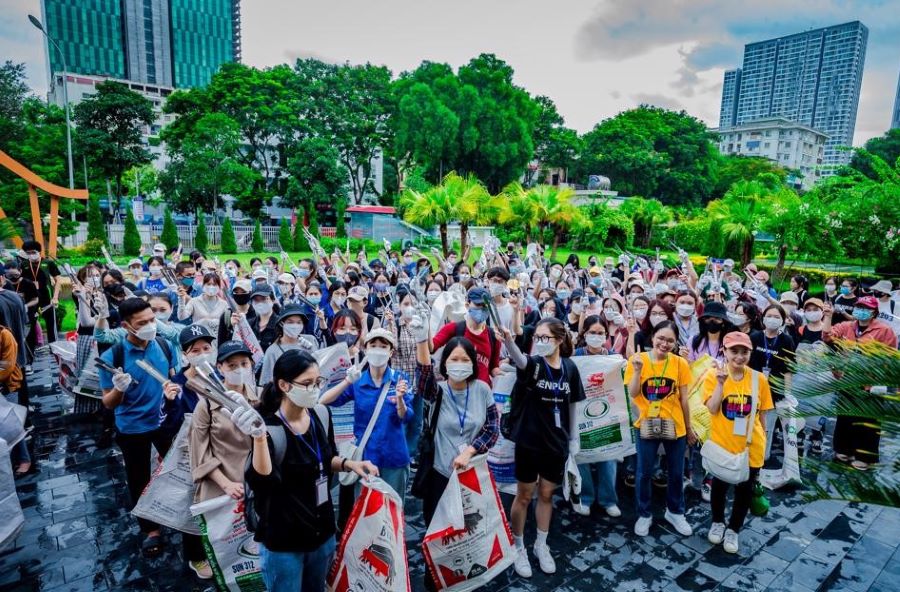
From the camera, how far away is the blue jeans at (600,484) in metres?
4.79

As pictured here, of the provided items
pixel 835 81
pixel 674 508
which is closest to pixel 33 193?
pixel 674 508

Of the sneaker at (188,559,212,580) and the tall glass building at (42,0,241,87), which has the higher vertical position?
the tall glass building at (42,0,241,87)

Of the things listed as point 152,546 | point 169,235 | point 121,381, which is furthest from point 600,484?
point 169,235

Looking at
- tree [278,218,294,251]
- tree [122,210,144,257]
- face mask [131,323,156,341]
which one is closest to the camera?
face mask [131,323,156,341]

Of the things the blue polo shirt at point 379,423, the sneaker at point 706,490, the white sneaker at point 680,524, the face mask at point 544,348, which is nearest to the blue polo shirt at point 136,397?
the blue polo shirt at point 379,423

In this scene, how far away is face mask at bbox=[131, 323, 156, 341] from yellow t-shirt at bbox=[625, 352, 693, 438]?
3.90m

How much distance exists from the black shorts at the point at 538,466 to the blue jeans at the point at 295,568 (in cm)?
150

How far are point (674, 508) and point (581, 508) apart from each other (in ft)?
2.58

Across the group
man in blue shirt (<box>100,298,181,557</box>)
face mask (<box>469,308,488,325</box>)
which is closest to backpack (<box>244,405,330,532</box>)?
man in blue shirt (<box>100,298,181,557</box>)

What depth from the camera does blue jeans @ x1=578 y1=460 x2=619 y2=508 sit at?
15.7 feet

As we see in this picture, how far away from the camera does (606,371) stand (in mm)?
4805

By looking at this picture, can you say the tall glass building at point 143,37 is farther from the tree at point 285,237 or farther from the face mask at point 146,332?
the face mask at point 146,332

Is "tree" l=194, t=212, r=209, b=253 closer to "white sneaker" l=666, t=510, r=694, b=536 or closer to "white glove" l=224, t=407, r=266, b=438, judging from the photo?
"white sneaker" l=666, t=510, r=694, b=536

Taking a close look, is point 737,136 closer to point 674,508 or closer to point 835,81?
point 835,81
